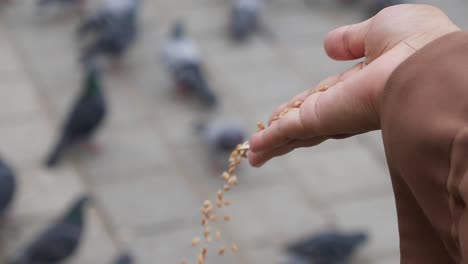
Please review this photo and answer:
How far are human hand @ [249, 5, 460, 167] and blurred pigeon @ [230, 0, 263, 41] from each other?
9.49 feet

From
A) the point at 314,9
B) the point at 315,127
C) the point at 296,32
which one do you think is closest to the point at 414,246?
the point at 315,127

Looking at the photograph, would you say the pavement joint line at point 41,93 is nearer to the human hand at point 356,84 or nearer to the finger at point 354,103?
Result: the human hand at point 356,84

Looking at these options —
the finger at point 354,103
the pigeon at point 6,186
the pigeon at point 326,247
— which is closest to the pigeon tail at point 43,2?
the pigeon at point 6,186

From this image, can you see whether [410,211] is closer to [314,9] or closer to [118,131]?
[118,131]

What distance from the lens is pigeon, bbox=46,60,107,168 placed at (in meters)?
3.37

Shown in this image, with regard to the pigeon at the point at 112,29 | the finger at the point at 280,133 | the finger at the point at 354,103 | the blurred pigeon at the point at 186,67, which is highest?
the pigeon at the point at 112,29

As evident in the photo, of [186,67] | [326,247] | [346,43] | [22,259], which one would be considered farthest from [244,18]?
[346,43]

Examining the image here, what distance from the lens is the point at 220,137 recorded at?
335cm

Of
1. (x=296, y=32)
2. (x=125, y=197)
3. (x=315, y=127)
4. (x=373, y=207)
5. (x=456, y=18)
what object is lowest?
(x=315, y=127)

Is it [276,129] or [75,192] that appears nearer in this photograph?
[276,129]

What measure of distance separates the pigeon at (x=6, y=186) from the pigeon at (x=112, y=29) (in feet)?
4.10

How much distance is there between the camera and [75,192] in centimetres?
322

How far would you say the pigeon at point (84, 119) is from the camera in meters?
3.37

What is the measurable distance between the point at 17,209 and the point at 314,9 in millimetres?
2379
